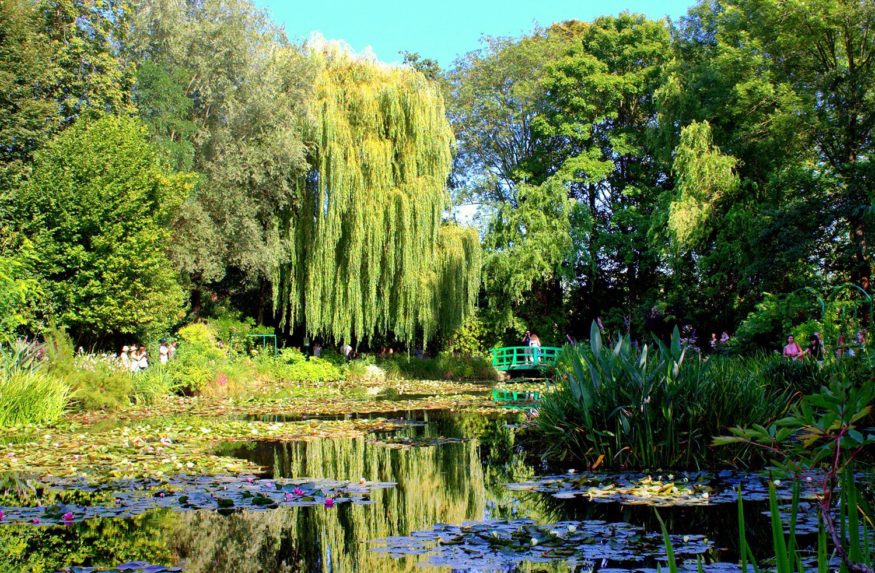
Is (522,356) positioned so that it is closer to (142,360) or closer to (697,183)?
(697,183)

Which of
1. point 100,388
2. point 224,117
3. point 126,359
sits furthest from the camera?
point 224,117

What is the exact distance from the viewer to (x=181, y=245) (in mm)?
18469

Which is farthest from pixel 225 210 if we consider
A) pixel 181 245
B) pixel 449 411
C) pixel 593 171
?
pixel 593 171

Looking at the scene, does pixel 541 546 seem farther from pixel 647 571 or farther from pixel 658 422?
pixel 658 422

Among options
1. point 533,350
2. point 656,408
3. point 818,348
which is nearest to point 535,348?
point 533,350

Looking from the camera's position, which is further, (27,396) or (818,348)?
(818,348)

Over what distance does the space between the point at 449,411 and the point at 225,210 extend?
9.26 metres

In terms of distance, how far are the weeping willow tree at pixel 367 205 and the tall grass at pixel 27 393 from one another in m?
8.78

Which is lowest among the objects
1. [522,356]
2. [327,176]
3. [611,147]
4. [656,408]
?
[656,408]

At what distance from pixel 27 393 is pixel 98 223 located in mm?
6823

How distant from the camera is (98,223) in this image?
51.9 ft

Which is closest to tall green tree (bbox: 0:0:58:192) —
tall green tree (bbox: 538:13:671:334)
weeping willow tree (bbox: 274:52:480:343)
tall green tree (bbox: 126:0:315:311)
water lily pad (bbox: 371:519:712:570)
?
tall green tree (bbox: 126:0:315:311)

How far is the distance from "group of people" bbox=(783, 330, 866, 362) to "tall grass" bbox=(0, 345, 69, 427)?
9069mm

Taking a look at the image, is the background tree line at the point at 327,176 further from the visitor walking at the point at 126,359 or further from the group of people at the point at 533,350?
the group of people at the point at 533,350
